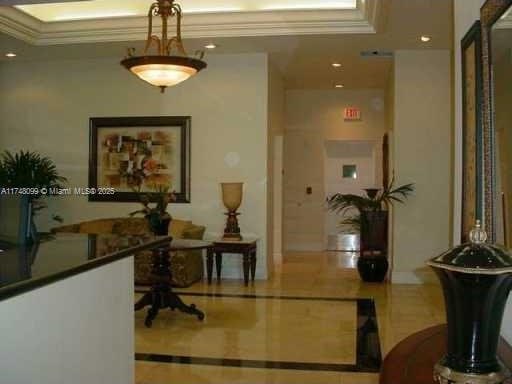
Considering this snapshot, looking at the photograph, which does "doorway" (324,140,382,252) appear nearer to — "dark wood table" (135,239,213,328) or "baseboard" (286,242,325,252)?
"baseboard" (286,242,325,252)

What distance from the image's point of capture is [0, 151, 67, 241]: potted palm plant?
307 inches

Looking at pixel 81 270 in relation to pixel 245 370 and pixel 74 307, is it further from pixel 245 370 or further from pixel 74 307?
pixel 245 370

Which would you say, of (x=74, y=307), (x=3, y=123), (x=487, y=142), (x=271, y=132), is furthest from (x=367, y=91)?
(x=74, y=307)

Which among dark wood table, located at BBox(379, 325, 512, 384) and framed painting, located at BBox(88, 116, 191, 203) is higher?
framed painting, located at BBox(88, 116, 191, 203)

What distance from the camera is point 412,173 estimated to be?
7566 millimetres

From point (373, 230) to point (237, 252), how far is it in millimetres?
1772

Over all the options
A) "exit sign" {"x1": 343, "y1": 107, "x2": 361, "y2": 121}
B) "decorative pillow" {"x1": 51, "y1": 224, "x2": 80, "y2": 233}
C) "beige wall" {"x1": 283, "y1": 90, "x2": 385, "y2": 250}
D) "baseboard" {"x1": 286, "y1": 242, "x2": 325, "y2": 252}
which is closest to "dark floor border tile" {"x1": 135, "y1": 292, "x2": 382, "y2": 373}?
"decorative pillow" {"x1": 51, "y1": 224, "x2": 80, "y2": 233}

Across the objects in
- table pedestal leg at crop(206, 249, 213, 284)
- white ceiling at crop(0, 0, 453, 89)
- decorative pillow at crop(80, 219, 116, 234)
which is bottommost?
table pedestal leg at crop(206, 249, 213, 284)

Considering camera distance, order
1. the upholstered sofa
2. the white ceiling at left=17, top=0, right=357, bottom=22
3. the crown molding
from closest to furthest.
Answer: the crown molding < the white ceiling at left=17, top=0, right=357, bottom=22 < the upholstered sofa

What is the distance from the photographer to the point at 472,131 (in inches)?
103

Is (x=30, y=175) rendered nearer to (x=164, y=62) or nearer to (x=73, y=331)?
(x=164, y=62)

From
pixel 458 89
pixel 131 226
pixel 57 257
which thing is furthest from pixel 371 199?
pixel 57 257

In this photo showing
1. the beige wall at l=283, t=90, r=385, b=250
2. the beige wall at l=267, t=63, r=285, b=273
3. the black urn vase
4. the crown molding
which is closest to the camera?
the black urn vase

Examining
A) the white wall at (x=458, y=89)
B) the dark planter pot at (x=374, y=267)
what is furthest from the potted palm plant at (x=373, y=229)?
the white wall at (x=458, y=89)
